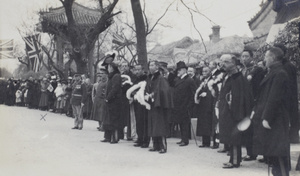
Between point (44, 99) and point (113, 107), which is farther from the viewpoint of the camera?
point (44, 99)

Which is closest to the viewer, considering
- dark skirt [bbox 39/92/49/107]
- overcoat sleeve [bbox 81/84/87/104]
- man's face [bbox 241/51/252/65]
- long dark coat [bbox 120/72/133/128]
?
man's face [bbox 241/51/252/65]

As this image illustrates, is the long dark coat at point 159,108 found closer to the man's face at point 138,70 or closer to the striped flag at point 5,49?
the man's face at point 138,70

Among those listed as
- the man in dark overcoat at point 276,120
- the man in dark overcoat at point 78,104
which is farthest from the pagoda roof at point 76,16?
the man in dark overcoat at point 276,120

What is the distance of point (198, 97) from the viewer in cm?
1045

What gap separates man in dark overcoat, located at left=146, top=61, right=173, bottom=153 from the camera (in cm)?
924

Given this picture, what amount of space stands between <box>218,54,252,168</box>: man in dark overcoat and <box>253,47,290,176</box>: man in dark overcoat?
0.90 metres

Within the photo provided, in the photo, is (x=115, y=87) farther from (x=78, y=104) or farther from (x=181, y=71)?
(x=78, y=104)

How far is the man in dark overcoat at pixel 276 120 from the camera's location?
6.03 meters

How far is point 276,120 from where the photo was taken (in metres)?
6.12

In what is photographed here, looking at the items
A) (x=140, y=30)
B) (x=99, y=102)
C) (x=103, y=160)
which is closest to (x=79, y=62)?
(x=99, y=102)

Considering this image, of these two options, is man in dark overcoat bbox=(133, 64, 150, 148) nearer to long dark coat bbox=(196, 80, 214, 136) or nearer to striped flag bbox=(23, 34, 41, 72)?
long dark coat bbox=(196, 80, 214, 136)

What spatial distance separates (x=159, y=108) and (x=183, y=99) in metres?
1.49

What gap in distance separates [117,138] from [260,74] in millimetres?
4177

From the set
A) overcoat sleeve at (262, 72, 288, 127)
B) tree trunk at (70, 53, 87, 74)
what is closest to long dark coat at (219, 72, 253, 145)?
overcoat sleeve at (262, 72, 288, 127)
